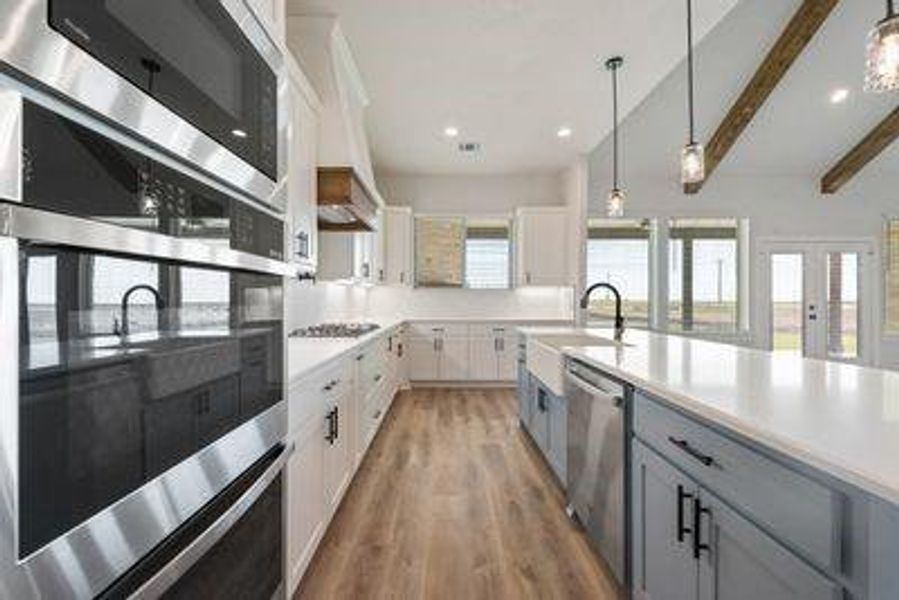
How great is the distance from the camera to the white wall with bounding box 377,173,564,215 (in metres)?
7.15

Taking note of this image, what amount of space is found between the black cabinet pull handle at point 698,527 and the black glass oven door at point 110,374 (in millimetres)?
1236

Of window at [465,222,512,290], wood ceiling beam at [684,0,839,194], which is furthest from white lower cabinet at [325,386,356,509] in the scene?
wood ceiling beam at [684,0,839,194]

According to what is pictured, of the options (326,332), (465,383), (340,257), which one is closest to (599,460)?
(326,332)

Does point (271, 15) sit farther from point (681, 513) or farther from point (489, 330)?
point (489, 330)

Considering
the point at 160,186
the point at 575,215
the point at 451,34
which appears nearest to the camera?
the point at 160,186

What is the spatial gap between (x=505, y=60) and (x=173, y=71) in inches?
141

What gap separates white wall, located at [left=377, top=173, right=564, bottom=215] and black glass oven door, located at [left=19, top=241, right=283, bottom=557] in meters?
6.25

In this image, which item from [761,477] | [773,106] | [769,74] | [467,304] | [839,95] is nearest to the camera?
[761,477]

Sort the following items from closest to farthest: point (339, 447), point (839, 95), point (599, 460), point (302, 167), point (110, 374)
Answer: point (110, 374) < point (599, 460) < point (339, 447) < point (302, 167) < point (839, 95)

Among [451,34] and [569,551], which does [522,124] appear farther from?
[569,551]

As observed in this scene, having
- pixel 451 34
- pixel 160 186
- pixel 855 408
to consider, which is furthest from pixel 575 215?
pixel 160 186

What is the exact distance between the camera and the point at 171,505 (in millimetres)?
838

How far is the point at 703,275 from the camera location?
7.27 meters

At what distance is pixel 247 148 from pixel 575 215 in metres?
5.77
